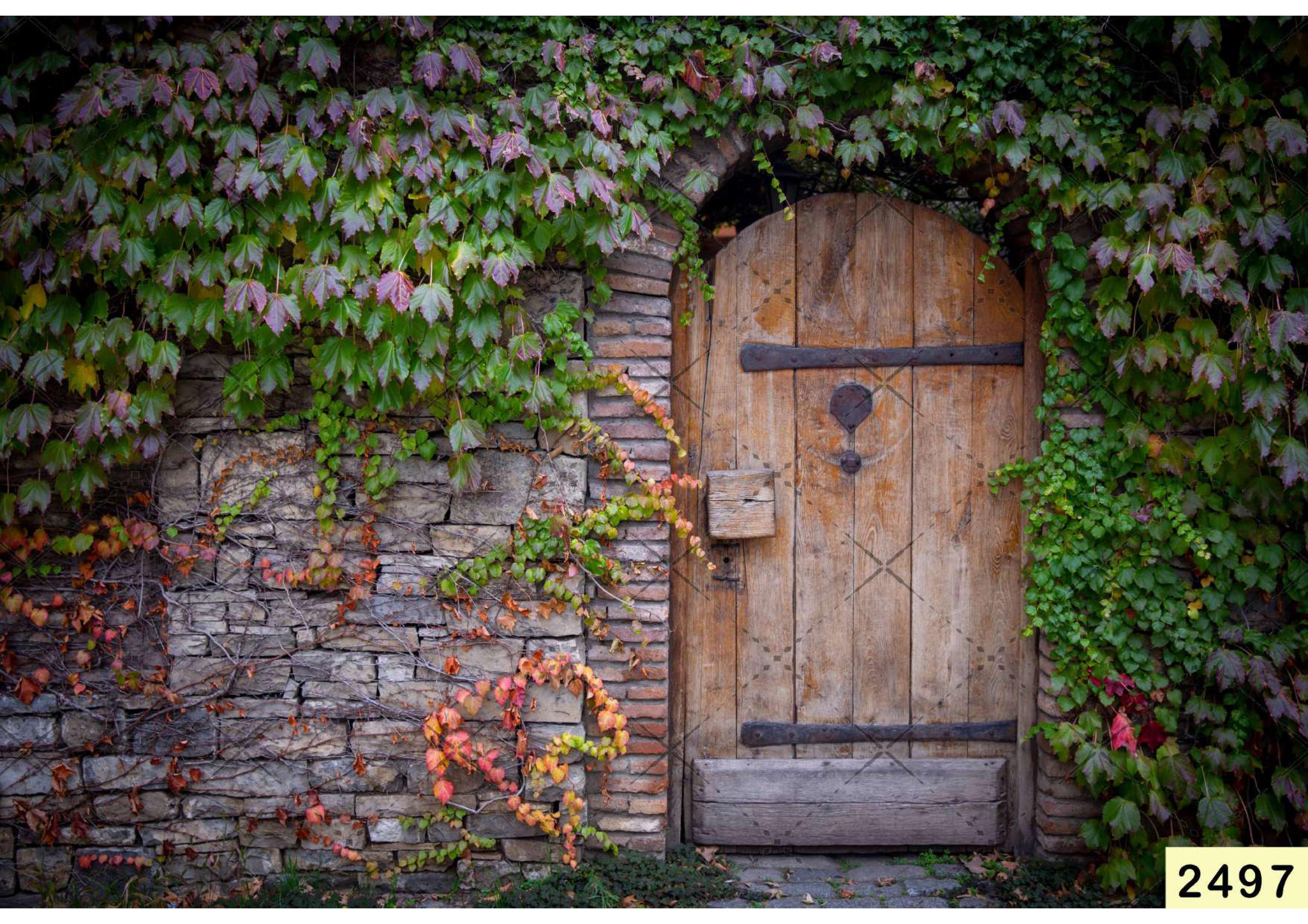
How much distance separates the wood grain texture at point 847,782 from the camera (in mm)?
3166

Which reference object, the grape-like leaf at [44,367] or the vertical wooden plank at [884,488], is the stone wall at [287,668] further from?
the vertical wooden plank at [884,488]

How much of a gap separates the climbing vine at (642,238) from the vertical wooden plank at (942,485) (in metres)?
0.25

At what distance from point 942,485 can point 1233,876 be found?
5.31 feet

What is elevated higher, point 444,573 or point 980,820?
point 444,573

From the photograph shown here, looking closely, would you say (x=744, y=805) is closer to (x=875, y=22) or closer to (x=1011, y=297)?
(x=1011, y=297)

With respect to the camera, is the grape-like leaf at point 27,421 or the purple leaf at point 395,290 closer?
the purple leaf at point 395,290

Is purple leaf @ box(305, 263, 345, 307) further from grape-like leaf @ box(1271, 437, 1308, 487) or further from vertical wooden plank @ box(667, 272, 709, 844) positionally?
grape-like leaf @ box(1271, 437, 1308, 487)

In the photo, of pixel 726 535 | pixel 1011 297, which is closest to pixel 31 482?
pixel 726 535

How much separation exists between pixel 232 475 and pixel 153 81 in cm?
127

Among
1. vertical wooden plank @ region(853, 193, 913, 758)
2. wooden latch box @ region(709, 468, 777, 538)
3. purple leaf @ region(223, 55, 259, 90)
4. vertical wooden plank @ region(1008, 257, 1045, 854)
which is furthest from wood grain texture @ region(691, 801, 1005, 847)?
purple leaf @ region(223, 55, 259, 90)

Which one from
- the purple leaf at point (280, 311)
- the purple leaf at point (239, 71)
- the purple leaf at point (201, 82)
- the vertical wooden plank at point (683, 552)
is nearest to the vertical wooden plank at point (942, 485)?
the vertical wooden plank at point (683, 552)

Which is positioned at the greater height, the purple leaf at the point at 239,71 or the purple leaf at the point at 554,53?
the purple leaf at the point at 554,53

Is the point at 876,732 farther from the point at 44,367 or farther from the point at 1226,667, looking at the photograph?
the point at 44,367

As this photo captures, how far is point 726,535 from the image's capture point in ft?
10.1
